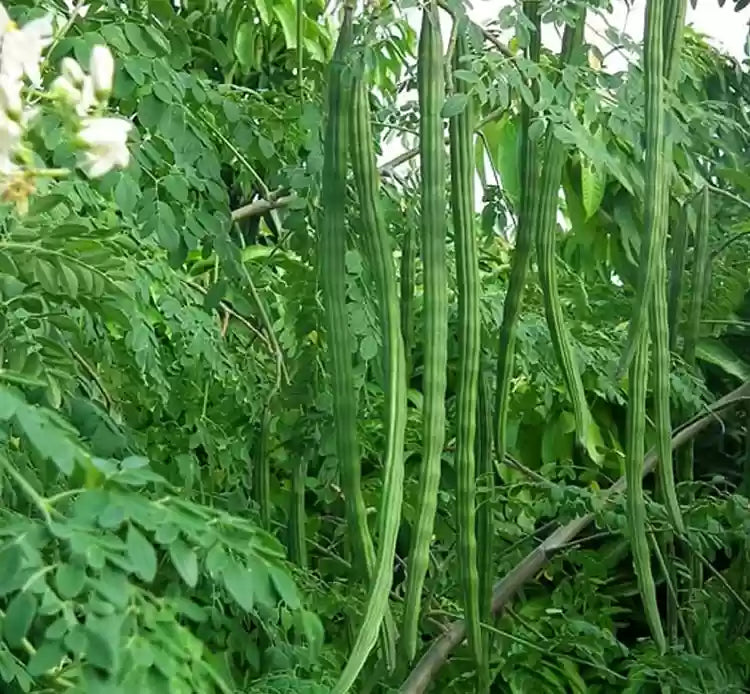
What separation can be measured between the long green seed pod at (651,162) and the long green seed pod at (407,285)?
0.26 m

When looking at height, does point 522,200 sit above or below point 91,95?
below

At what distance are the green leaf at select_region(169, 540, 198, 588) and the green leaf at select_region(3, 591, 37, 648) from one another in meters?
0.11

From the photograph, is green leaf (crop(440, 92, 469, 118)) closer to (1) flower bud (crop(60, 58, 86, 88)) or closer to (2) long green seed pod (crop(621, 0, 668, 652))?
(2) long green seed pod (crop(621, 0, 668, 652))


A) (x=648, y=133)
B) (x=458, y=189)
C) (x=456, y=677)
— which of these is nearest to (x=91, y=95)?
(x=458, y=189)

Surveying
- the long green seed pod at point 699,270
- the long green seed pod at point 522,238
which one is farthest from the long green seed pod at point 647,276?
the long green seed pod at point 699,270

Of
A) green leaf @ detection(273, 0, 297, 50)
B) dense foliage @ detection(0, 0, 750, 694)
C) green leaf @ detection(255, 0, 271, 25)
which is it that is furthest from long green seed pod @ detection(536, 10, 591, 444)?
green leaf @ detection(273, 0, 297, 50)

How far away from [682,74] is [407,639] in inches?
33.8

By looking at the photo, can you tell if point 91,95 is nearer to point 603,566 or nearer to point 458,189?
point 458,189

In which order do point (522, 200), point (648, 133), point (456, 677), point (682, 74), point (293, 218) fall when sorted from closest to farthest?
point (648, 133) → point (522, 200) → point (293, 218) → point (682, 74) → point (456, 677)

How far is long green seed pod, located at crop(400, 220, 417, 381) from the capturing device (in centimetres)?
130

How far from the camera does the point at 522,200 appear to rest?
1181mm

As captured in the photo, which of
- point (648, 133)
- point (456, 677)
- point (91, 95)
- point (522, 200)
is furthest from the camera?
point (456, 677)

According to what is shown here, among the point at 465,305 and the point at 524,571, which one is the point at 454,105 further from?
the point at 524,571

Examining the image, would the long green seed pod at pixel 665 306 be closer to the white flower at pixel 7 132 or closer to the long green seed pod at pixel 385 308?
the long green seed pod at pixel 385 308
